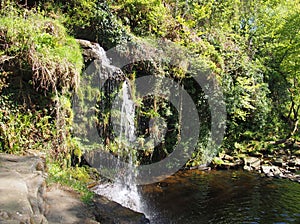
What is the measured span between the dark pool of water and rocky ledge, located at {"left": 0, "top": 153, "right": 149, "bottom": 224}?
1.67 metres

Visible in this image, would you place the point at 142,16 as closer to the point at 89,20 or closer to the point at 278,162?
the point at 89,20

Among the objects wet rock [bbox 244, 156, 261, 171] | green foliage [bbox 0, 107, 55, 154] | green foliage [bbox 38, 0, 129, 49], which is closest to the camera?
green foliage [bbox 0, 107, 55, 154]

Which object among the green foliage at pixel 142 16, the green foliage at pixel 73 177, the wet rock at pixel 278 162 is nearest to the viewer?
the green foliage at pixel 73 177

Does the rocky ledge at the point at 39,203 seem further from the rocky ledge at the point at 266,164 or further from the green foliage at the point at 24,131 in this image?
the rocky ledge at the point at 266,164

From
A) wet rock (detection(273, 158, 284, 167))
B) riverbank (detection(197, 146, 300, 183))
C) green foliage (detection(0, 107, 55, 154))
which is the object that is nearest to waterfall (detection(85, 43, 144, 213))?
green foliage (detection(0, 107, 55, 154))

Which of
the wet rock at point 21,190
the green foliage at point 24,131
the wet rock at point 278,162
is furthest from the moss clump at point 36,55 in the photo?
the wet rock at point 278,162

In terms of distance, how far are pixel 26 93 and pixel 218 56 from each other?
301 inches

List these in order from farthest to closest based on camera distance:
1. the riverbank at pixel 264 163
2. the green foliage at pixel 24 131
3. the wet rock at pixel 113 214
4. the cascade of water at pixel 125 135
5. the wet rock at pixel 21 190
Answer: the riverbank at pixel 264 163 → the cascade of water at pixel 125 135 → the green foliage at pixel 24 131 → the wet rock at pixel 113 214 → the wet rock at pixel 21 190

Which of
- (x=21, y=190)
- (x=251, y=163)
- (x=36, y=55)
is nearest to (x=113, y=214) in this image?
(x=21, y=190)

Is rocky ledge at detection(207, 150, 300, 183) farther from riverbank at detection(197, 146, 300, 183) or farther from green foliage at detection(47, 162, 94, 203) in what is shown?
green foliage at detection(47, 162, 94, 203)

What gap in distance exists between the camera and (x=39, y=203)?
3.59m

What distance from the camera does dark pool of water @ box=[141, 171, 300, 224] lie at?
6.23m

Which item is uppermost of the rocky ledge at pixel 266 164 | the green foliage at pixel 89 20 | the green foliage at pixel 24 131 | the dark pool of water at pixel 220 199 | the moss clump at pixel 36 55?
the green foliage at pixel 89 20

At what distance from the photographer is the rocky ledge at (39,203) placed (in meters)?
3.00
